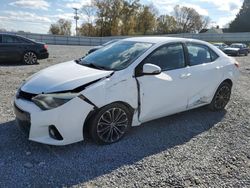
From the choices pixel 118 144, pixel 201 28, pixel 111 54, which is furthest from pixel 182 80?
pixel 201 28

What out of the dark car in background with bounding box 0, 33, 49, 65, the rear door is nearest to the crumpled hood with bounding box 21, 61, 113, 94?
the rear door

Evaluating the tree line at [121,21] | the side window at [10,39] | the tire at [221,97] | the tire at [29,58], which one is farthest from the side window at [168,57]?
the tree line at [121,21]

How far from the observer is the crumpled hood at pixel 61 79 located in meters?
3.63

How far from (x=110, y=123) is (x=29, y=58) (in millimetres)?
8935

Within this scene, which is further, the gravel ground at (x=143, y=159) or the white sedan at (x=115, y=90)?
the white sedan at (x=115, y=90)

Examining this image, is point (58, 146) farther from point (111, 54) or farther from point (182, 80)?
point (182, 80)

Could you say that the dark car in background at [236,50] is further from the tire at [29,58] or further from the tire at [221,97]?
the tire at [221,97]

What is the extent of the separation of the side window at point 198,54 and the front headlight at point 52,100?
94.6 inches

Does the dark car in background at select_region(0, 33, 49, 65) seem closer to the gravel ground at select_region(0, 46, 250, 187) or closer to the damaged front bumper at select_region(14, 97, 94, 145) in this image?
the gravel ground at select_region(0, 46, 250, 187)

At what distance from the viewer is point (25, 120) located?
3.61 m

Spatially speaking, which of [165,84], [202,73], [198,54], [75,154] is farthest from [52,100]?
[198,54]

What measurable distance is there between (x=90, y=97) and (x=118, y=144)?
3.01 ft

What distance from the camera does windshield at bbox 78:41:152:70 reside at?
4.21 metres

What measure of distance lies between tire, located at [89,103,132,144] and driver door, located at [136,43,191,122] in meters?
0.30
